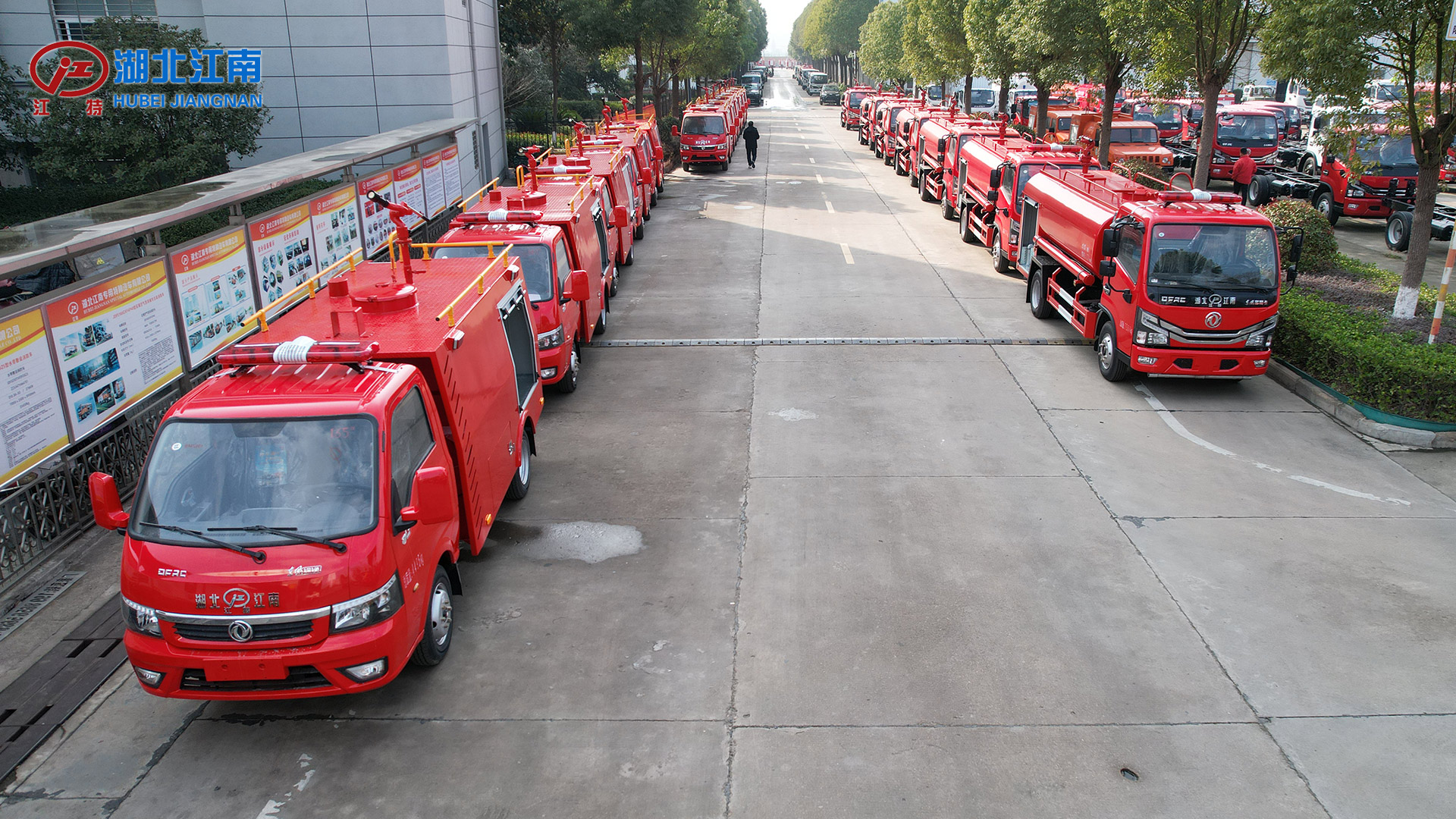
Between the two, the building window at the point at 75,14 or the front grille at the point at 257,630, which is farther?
the building window at the point at 75,14

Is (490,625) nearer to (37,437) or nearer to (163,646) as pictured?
(163,646)

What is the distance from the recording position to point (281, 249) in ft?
39.2

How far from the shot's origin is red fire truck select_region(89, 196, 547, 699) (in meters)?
5.46

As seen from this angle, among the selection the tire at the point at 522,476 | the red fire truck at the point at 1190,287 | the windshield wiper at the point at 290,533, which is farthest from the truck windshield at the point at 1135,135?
the windshield wiper at the point at 290,533

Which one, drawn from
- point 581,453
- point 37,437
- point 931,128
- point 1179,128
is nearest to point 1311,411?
point 581,453

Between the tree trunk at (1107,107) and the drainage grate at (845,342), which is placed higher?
the tree trunk at (1107,107)

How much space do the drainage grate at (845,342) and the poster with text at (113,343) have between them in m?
5.68

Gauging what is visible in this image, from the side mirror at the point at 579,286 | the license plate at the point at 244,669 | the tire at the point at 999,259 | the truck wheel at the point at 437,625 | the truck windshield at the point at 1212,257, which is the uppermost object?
the truck windshield at the point at 1212,257

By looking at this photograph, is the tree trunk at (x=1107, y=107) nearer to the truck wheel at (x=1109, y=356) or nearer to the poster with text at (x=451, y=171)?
the truck wheel at (x=1109, y=356)

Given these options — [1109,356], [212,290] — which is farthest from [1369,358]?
[212,290]

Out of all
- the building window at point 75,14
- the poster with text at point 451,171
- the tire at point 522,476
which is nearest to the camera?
the tire at point 522,476

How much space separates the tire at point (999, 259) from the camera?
58.0ft

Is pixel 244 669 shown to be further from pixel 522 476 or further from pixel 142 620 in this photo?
pixel 522 476

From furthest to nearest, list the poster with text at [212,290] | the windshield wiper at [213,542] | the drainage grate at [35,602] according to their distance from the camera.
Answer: the poster with text at [212,290]
the drainage grate at [35,602]
the windshield wiper at [213,542]
